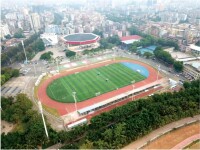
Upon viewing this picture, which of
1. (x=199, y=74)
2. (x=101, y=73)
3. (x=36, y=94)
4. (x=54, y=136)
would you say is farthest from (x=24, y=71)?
(x=199, y=74)

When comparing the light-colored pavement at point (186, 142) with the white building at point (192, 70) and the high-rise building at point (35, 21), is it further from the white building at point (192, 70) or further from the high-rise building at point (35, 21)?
the high-rise building at point (35, 21)

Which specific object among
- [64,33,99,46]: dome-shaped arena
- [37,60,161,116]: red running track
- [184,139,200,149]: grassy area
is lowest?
[37,60,161,116]: red running track

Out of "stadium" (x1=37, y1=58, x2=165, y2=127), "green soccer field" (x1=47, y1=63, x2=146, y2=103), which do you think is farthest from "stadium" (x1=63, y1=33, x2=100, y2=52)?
"green soccer field" (x1=47, y1=63, x2=146, y2=103)

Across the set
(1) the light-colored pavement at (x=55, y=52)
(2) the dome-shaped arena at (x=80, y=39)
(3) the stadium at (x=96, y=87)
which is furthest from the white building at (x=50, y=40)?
(3) the stadium at (x=96, y=87)

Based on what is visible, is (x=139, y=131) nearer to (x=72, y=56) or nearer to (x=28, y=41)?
(x=72, y=56)

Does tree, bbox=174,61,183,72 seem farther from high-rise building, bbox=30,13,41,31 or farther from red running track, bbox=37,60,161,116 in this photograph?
high-rise building, bbox=30,13,41,31

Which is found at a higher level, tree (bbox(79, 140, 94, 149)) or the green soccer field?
tree (bbox(79, 140, 94, 149))
